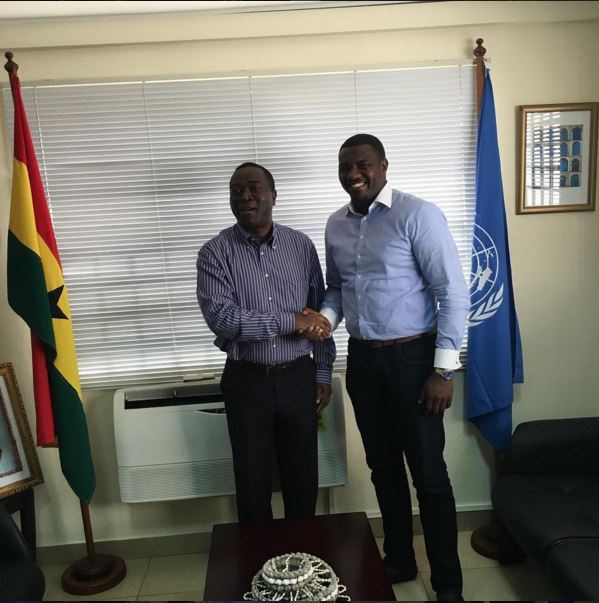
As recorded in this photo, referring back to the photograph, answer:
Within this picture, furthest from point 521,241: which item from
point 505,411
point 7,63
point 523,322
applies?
point 7,63

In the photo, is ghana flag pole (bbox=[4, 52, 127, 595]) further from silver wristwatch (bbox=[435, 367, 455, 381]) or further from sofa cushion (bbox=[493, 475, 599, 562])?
sofa cushion (bbox=[493, 475, 599, 562])

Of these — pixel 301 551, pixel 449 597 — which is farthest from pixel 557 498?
pixel 301 551

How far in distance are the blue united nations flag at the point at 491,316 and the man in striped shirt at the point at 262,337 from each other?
29.9 inches

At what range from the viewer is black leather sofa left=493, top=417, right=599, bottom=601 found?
65.0 inches

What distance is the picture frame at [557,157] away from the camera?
7.66 ft

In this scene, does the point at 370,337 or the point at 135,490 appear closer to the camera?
the point at 370,337

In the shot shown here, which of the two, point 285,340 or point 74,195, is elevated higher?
point 74,195

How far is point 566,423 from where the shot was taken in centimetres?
231

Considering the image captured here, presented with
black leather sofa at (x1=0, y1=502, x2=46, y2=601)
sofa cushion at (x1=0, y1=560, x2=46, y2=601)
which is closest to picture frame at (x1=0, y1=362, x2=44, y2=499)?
black leather sofa at (x1=0, y1=502, x2=46, y2=601)

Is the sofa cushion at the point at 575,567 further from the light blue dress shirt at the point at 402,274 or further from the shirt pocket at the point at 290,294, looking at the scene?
the shirt pocket at the point at 290,294

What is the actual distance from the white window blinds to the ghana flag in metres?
0.21

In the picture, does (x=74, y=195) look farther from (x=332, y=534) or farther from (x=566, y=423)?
(x=566, y=423)

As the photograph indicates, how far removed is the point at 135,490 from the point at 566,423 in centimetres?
187

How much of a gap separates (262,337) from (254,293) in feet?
0.59
